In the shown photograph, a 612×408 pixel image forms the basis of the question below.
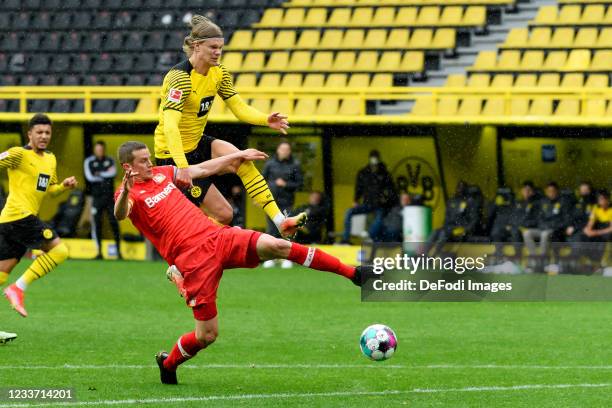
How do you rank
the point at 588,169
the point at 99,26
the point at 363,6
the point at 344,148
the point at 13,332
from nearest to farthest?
1. the point at 13,332
2. the point at 588,169
3. the point at 344,148
4. the point at 363,6
5. the point at 99,26

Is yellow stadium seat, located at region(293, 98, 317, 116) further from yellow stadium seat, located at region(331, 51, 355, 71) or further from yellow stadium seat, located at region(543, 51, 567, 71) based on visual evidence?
yellow stadium seat, located at region(543, 51, 567, 71)

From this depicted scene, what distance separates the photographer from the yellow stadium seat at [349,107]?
75.4 feet

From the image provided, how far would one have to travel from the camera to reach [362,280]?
355 inches

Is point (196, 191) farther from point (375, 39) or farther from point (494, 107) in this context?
point (375, 39)

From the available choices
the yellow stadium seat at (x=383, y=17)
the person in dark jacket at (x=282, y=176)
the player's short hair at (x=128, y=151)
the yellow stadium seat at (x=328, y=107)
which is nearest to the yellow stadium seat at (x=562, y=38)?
the yellow stadium seat at (x=383, y=17)

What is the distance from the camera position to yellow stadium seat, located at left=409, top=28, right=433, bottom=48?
24.6 m

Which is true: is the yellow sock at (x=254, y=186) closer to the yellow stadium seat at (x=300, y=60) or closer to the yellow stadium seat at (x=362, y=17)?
the yellow stadium seat at (x=300, y=60)

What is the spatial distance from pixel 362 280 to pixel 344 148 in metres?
13.6

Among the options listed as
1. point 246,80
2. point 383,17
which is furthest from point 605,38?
point 246,80

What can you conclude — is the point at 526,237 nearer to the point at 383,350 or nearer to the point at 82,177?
the point at 82,177

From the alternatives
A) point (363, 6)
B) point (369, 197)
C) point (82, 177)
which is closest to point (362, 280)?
point (369, 197)

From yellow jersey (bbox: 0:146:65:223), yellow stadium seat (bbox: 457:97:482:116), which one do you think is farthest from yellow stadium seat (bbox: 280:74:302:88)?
yellow jersey (bbox: 0:146:65:223)

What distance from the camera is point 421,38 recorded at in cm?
2473

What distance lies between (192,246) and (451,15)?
55.5 ft
